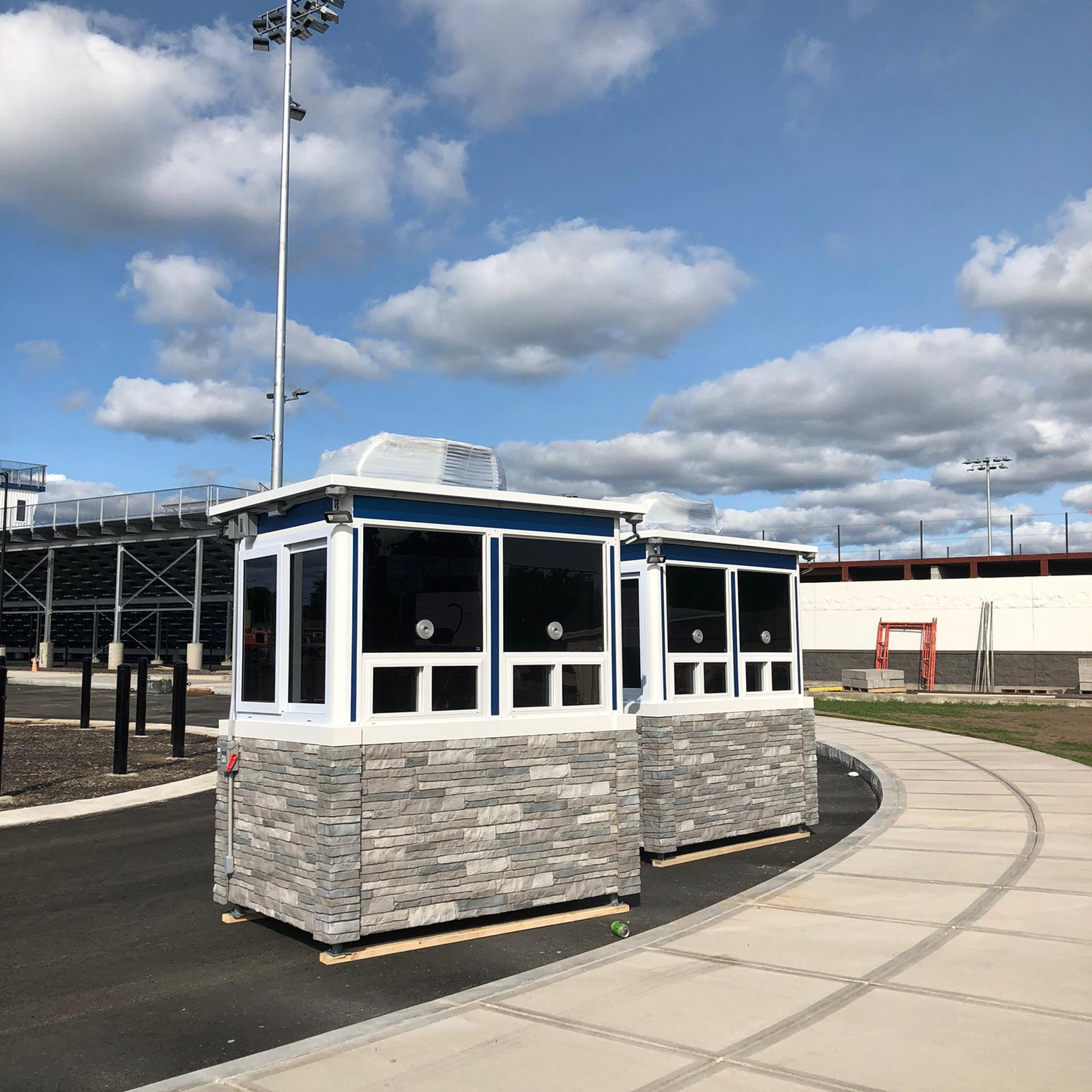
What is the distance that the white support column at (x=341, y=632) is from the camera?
7137mm

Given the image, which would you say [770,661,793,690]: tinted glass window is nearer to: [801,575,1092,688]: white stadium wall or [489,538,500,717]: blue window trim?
[489,538,500,717]: blue window trim

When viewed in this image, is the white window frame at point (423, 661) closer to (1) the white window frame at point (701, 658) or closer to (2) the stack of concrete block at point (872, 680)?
(1) the white window frame at point (701, 658)

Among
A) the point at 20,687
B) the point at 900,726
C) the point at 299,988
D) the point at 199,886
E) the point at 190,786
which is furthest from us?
the point at 20,687

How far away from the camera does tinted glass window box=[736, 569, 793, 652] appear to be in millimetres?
11211

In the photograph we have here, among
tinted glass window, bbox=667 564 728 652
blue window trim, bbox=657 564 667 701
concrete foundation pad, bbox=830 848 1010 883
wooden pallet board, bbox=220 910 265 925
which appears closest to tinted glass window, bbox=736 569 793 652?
tinted glass window, bbox=667 564 728 652

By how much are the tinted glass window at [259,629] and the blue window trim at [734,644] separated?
5.20 metres

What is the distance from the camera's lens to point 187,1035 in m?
5.44

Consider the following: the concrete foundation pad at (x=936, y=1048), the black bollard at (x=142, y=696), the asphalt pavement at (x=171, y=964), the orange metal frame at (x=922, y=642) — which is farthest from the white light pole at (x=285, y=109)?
the orange metal frame at (x=922, y=642)

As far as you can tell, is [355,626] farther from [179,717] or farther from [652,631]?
[179,717]

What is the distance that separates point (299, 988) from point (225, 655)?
53873mm

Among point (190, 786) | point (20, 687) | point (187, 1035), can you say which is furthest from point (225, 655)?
point (187, 1035)

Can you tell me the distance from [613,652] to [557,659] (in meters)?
0.65

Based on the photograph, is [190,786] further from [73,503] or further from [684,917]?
[73,503]

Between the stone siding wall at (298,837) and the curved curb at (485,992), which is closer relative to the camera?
the curved curb at (485,992)
